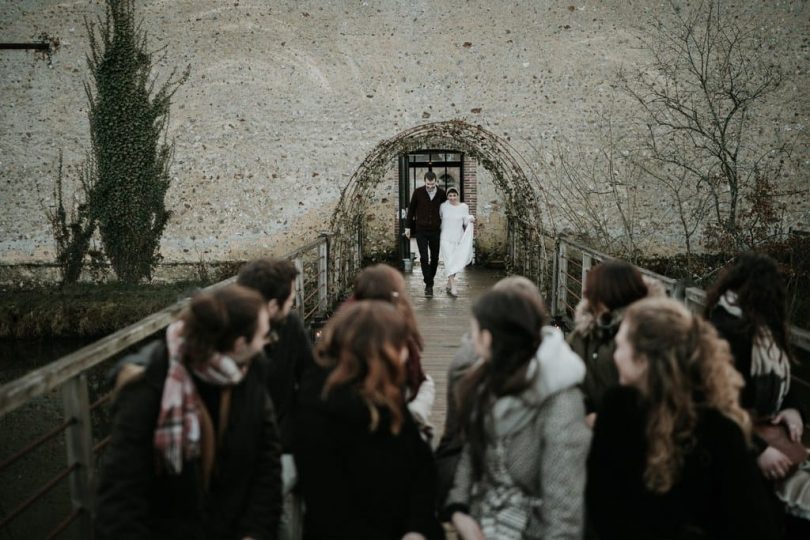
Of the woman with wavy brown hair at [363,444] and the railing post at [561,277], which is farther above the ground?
the woman with wavy brown hair at [363,444]

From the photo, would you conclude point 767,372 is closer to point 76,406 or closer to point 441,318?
point 76,406

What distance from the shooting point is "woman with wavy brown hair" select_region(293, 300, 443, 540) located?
76.0 inches

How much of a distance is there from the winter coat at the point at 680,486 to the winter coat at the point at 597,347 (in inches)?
31.3

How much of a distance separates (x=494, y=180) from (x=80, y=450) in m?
9.05

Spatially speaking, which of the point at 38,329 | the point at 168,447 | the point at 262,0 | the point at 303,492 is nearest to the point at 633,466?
the point at 303,492

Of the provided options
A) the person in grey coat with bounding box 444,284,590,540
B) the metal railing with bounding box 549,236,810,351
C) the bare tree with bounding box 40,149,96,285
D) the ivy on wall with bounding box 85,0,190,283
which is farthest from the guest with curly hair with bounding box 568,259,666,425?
the bare tree with bounding box 40,149,96,285

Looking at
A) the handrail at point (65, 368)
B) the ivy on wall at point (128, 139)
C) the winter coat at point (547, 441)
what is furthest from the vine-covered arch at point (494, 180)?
the winter coat at point (547, 441)

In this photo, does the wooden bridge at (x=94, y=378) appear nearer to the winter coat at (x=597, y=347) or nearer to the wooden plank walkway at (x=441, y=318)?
the wooden plank walkway at (x=441, y=318)

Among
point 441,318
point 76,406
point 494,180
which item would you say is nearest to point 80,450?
point 76,406

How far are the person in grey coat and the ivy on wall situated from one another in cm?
1149

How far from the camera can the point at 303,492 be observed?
6.66 feet

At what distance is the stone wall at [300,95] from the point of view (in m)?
12.0

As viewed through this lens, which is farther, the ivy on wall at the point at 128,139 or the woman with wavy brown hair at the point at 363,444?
the ivy on wall at the point at 128,139

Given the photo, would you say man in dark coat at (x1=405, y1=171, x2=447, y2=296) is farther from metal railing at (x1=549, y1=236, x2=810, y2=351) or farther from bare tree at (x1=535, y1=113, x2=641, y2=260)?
bare tree at (x1=535, y1=113, x2=641, y2=260)
